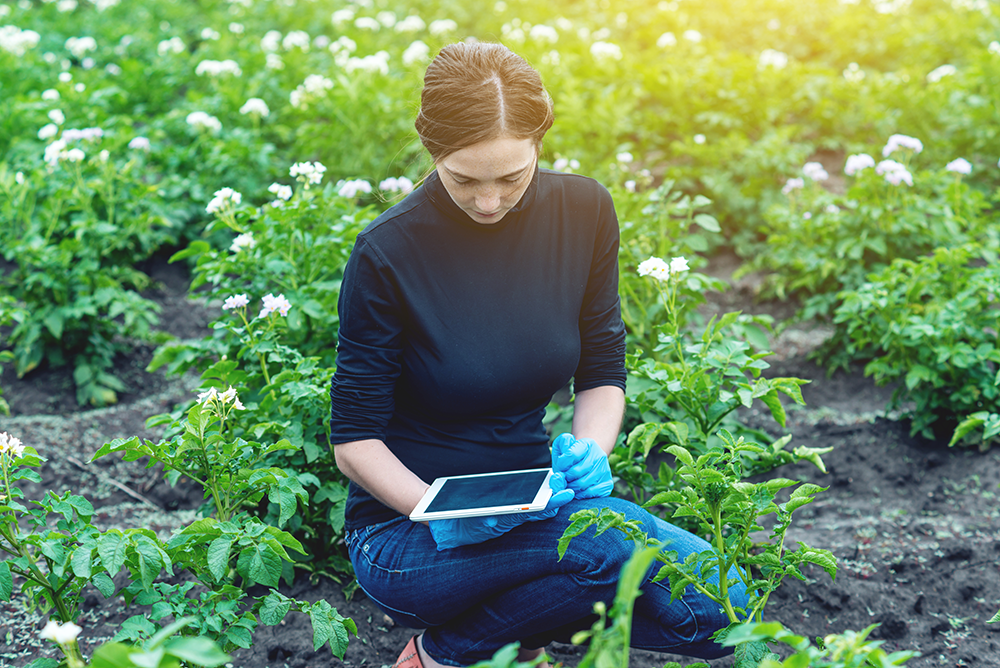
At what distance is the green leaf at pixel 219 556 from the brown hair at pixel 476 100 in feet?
3.03

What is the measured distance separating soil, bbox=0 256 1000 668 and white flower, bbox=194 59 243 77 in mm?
2058

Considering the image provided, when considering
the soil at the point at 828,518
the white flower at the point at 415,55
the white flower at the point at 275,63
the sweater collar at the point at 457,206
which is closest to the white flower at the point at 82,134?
the soil at the point at 828,518

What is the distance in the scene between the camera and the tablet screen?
1.65m

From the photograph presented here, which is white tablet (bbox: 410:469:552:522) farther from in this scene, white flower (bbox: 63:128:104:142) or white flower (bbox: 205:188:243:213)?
white flower (bbox: 63:128:104:142)

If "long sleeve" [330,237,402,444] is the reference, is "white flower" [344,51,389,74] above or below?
above

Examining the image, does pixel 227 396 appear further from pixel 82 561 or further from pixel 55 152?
pixel 55 152

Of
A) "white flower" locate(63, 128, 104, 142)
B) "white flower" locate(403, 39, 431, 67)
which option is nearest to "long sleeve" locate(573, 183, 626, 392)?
"white flower" locate(63, 128, 104, 142)

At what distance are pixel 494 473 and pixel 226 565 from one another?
0.61 meters

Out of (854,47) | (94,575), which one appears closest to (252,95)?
(94,575)

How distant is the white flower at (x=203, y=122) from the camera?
4316mm

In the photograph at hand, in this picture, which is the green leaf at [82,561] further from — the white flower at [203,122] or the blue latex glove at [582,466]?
the white flower at [203,122]

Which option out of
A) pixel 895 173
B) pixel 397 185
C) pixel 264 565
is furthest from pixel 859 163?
pixel 264 565

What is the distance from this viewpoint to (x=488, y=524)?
1728mm

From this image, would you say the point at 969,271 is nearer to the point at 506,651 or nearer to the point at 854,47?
the point at 506,651
